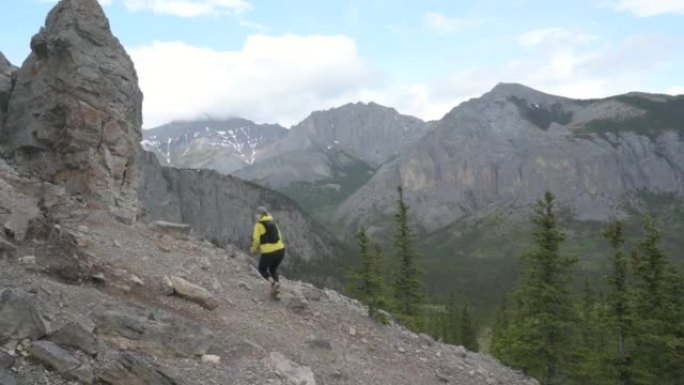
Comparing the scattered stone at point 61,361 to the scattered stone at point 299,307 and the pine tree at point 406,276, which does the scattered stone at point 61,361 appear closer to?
the scattered stone at point 299,307

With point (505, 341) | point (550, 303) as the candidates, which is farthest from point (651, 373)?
point (505, 341)

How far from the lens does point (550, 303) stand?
90.0 ft

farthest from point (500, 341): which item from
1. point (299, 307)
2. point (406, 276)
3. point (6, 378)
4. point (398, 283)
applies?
point (6, 378)

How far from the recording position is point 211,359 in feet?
42.0

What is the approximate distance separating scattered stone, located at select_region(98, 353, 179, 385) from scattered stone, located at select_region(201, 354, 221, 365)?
7.09 feet

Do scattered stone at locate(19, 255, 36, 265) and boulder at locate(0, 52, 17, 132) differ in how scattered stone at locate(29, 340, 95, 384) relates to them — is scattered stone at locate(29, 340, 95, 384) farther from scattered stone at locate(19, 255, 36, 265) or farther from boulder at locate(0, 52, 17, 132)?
boulder at locate(0, 52, 17, 132)

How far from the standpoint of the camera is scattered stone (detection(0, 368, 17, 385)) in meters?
8.32

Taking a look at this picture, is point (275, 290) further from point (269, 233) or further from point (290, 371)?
point (290, 371)

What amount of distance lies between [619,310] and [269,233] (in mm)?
18074

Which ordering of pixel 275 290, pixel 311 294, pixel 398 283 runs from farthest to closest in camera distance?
pixel 398 283 → pixel 311 294 → pixel 275 290

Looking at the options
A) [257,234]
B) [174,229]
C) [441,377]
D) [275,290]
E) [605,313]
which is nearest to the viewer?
[257,234]

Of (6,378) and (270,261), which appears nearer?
(6,378)

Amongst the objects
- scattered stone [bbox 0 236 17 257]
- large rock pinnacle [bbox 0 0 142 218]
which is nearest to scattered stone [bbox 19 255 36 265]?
scattered stone [bbox 0 236 17 257]

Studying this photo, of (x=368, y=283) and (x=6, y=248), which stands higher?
(x=6, y=248)
